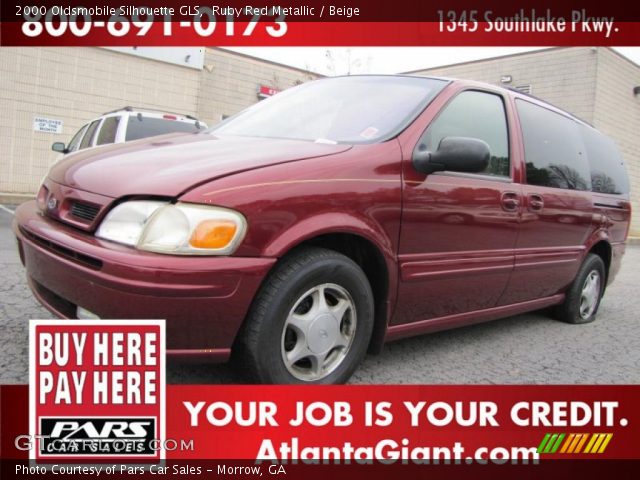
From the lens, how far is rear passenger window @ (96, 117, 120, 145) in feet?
22.0

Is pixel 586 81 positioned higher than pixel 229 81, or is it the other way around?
pixel 586 81

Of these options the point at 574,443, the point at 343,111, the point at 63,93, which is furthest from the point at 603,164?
the point at 63,93

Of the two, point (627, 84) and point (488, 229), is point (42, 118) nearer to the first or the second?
point (488, 229)

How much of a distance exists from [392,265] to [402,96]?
95 cm

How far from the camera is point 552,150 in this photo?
11.9ft

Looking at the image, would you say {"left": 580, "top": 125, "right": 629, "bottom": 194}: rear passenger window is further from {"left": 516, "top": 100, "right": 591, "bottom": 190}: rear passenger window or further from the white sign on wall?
the white sign on wall

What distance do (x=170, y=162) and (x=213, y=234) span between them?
17.2 inches

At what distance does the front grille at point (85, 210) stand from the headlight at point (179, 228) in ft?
0.50

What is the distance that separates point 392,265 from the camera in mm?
2420

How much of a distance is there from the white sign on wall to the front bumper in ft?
37.8

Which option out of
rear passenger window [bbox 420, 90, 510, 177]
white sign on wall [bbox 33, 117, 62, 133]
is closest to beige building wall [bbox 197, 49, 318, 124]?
white sign on wall [bbox 33, 117, 62, 133]

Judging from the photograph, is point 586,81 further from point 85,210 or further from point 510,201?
point 85,210

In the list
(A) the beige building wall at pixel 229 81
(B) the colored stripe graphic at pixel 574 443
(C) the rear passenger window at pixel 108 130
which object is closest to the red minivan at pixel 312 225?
(B) the colored stripe graphic at pixel 574 443

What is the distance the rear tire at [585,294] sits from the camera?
158 inches
